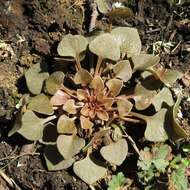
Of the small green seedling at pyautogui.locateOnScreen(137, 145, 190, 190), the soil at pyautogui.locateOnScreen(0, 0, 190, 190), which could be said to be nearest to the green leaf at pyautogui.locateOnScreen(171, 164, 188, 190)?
the small green seedling at pyautogui.locateOnScreen(137, 145, 190, 190)

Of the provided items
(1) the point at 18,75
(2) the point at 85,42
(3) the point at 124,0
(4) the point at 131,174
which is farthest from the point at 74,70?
(4) the point at 131,174

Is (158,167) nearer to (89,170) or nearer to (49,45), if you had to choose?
(89,170)

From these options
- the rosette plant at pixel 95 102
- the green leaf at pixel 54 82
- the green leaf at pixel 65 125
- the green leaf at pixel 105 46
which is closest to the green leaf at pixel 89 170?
the rosette plant at pixel 95 102

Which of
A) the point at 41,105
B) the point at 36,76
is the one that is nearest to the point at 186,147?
the point at 41,105

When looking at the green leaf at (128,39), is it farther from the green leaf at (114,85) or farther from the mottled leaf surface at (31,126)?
the mottled leaf surface at (31,126)

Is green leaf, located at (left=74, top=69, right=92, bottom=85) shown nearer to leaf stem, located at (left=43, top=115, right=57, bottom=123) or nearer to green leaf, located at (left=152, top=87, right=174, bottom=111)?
leaf stem, located at (left=43, top=115, right=57, bottom=123)

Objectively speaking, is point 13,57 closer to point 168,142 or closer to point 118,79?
point 118,79
